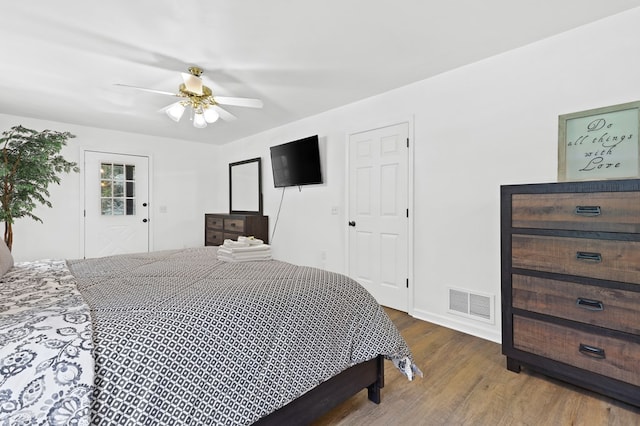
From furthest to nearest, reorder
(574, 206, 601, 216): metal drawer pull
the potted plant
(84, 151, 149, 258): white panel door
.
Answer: (84, 151, 149, 258): white panel door
the potted plant
(574, 206, 601, 216): metal drawer pull

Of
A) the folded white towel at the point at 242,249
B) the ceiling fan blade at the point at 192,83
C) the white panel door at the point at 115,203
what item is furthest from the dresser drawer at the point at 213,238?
the folded white towel at the point at 242,249

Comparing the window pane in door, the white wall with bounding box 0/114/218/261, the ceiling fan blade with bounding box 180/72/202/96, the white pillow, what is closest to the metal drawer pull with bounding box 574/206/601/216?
the ceiling fan blade with bounding box 180/72/202/96

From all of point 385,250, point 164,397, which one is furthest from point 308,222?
point 164,397

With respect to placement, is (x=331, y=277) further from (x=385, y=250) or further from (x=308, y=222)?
(x=308, y=222)

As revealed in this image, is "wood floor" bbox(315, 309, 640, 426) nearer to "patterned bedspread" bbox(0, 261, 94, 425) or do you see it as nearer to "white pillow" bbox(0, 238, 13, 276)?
"patterned bedspread" bbox(0, 261, 94, 425)

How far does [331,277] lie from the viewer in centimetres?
169

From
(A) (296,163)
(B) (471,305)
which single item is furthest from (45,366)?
(A) (296,163)

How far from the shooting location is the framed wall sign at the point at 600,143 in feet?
6.42

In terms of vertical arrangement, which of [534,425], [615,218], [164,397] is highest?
[615,218]

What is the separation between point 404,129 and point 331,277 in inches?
82.6

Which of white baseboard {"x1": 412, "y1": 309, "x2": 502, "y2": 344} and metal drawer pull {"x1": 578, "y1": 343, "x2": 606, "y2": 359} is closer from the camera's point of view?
metal drawer pull {"x1": 578, "y1": 343, "x2": 606, "y2": 359}

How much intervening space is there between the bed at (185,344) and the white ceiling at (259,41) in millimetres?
1572

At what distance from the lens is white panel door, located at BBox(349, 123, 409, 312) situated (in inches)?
127

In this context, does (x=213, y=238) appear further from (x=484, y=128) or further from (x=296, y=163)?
(x=484, y=128)
